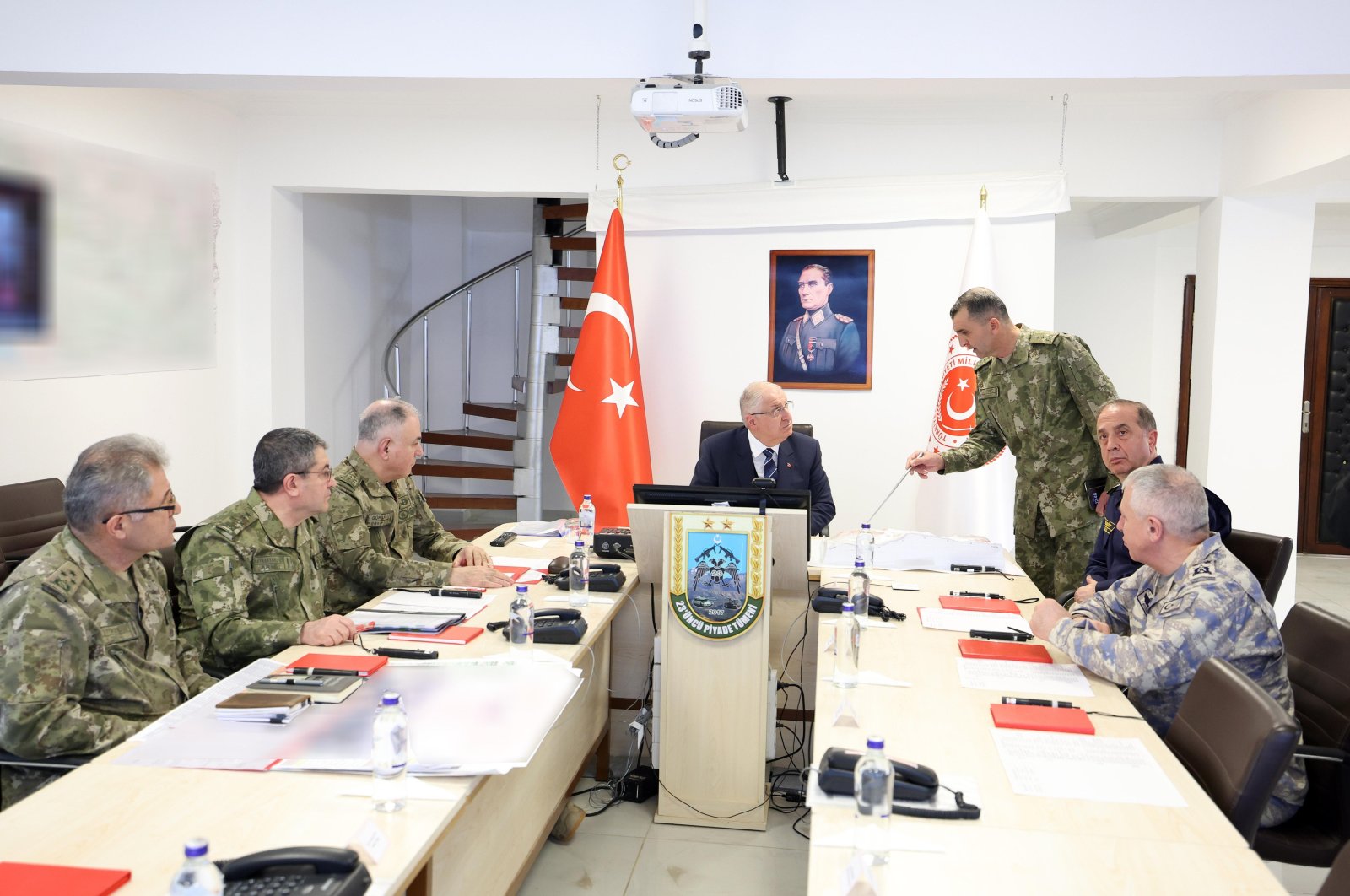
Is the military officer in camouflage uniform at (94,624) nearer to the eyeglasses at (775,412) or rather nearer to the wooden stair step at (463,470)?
the eyeglasses at (775,412)

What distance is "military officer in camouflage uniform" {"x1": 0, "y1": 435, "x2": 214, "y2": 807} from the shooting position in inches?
86.9

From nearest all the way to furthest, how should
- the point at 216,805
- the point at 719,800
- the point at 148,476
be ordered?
1. the point at 216,805
2. the point at 148,476
3. the point at 719,800

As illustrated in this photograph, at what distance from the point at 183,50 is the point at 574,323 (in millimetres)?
4258

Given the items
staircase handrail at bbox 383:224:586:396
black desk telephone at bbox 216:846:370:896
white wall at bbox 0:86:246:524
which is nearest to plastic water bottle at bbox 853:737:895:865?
black desk telephone at bbox 216:846:370:896

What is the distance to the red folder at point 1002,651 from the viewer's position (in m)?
2.84

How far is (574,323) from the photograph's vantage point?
25.6ft

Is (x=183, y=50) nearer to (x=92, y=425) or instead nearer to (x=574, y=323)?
(x=92, y=425)

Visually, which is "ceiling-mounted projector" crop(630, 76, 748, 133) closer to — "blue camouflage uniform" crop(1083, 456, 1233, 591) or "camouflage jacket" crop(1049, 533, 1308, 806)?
"blue camouflage uniform" crop(1083, 456, 1233, 591)

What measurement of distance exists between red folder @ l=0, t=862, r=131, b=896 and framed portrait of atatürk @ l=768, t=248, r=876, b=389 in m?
4.71

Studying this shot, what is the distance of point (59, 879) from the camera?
1.60 metres

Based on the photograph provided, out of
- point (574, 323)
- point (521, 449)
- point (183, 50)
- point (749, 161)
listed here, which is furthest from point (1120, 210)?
point (183, 50)

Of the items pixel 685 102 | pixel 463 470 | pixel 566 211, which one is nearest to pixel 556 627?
pixel 685 102

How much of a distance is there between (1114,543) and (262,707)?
251 centimetres

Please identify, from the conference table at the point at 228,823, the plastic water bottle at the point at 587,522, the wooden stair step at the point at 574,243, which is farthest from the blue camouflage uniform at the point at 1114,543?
the wooden stair step at the point at 574,243
